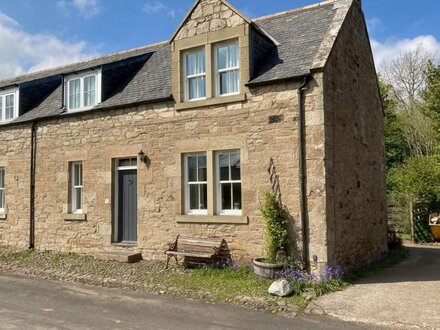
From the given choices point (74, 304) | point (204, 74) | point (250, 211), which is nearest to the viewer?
point (74, 304)

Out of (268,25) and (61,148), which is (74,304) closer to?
(61,148)

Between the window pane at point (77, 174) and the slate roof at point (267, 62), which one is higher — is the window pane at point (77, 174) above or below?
below

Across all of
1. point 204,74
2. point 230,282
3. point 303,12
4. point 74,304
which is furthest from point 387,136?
point 74,304

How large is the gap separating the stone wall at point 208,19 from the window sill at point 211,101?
76.2 inches

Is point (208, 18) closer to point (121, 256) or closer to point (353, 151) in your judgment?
point (353, 151)

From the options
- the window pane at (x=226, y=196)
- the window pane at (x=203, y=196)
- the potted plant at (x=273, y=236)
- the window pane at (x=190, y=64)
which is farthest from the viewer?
the window pane at (x=190, y=64)

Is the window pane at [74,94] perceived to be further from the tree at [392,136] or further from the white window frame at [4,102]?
the tree at [392,136]

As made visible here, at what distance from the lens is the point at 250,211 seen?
10.6 meters

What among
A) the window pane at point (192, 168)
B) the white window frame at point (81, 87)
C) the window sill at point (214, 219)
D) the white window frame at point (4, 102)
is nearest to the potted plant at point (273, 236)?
the window sill at point (214, 219)

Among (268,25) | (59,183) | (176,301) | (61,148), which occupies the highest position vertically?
(268,25)

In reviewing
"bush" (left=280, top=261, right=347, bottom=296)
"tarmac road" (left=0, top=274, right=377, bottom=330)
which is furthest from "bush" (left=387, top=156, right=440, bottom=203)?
"tarmac road" (left=0, top=274, right=377, bottom=330)

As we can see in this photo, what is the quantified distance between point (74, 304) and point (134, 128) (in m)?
5.74

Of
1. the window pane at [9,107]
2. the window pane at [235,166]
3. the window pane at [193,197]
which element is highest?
the window pane at [9,107]

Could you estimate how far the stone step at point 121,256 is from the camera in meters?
11.8
